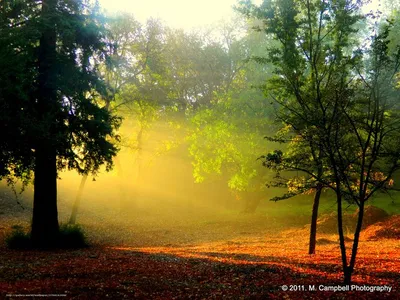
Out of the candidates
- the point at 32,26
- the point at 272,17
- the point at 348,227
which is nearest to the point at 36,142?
the point at 32,26

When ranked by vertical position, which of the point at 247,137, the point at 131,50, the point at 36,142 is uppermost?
the point at 131,50

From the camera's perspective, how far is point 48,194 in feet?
47.2

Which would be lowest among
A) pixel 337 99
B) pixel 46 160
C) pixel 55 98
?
pixel 46 160

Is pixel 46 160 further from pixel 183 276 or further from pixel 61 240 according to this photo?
pixel 183 276

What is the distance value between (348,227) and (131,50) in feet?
69.3

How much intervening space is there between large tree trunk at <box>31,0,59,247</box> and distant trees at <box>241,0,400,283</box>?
8.17 m

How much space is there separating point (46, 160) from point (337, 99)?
1162cm

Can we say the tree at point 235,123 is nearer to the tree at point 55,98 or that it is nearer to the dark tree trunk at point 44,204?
the tree at point 55,98

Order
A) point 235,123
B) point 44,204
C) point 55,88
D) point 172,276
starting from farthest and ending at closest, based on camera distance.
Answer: point 235,123, point 44,204, point 55,88, point 172,276

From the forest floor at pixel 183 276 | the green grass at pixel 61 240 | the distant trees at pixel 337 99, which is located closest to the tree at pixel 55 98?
the green grass at pixel 61 240

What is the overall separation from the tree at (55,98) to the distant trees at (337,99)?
737 centimetres

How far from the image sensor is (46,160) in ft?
46.4

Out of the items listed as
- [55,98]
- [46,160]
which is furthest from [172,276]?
[55,98]

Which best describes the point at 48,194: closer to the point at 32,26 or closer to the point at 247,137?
the point at 32,26
